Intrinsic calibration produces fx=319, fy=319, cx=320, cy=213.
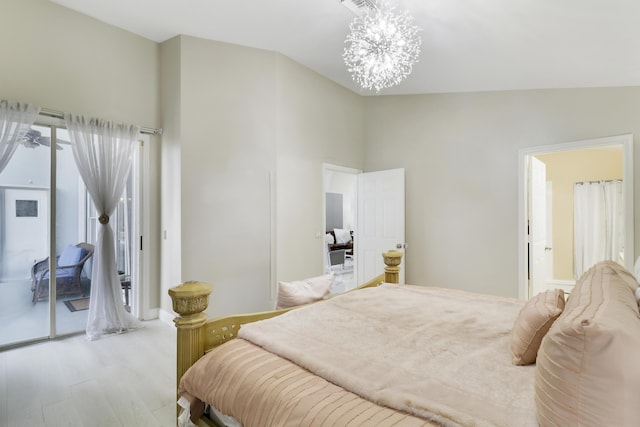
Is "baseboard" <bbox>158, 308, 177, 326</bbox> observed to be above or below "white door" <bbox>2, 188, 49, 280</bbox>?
below

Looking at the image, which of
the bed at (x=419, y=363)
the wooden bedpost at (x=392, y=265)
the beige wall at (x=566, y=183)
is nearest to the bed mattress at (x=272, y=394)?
the bed at (x=419, y=363)

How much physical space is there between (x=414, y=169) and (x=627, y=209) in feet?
7.37

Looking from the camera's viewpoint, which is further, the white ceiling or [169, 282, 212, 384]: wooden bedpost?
the white ceiling

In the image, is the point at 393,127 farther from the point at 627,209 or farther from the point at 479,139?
the point at 627,209

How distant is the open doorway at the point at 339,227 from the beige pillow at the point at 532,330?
15.7 ft

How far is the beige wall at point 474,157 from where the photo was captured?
3344 mm

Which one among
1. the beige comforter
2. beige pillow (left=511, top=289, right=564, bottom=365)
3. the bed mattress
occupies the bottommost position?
the bed mattress

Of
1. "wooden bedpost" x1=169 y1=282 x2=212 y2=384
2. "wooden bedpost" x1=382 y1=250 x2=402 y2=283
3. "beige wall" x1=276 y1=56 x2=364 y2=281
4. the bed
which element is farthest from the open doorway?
"wooden bedpost" x1=169 y1=282 x2=212 y2=384

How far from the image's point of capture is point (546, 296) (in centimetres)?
140

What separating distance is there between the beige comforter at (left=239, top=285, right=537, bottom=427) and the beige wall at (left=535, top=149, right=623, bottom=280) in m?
4.51

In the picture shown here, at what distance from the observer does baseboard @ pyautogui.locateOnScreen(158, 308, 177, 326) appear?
360 centimetres

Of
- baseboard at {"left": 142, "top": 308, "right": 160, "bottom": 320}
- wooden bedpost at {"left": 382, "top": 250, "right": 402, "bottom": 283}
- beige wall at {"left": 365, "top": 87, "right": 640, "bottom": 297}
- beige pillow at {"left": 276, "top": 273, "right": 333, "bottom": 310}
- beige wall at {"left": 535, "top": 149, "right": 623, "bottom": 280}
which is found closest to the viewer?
beige pillow at {"left": 276, "top": 273, "right": 333, "bottom": 310}

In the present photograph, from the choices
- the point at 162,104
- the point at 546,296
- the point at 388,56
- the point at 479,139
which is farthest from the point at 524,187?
the point at 162,104

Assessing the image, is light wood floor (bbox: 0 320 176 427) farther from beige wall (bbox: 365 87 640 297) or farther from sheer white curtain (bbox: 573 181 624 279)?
sheer white curtain (bbox: 573 181 624 279)
